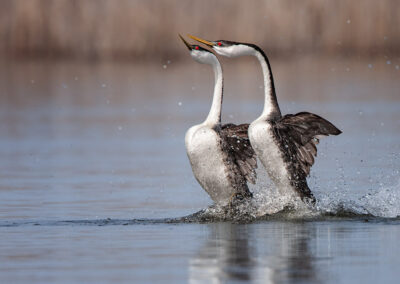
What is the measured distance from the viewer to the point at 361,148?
56.3ft

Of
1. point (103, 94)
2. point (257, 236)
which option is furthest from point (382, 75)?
point (257, 236)

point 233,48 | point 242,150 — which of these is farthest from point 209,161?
point 233,48

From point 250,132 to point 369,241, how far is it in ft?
7.29

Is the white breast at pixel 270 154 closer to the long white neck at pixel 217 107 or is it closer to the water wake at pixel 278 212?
the water wake at pixel 278 212

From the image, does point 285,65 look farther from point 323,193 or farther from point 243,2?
point 323,193

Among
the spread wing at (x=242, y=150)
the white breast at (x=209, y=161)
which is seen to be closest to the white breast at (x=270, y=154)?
the white breast at (x=209, y=161)

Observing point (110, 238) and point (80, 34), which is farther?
point (80, 34)

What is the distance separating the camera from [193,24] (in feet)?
115

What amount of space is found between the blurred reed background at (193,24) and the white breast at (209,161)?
2246cm

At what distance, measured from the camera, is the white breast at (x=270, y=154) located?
11.3 meters

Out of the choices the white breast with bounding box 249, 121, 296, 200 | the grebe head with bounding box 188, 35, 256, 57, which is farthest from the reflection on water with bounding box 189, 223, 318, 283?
the grebe head with bounding box 188, 35, 256, 57

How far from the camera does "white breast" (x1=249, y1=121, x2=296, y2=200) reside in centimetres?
1131

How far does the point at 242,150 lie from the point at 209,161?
2.29ft

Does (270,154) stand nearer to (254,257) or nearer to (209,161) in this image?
(209,161)
